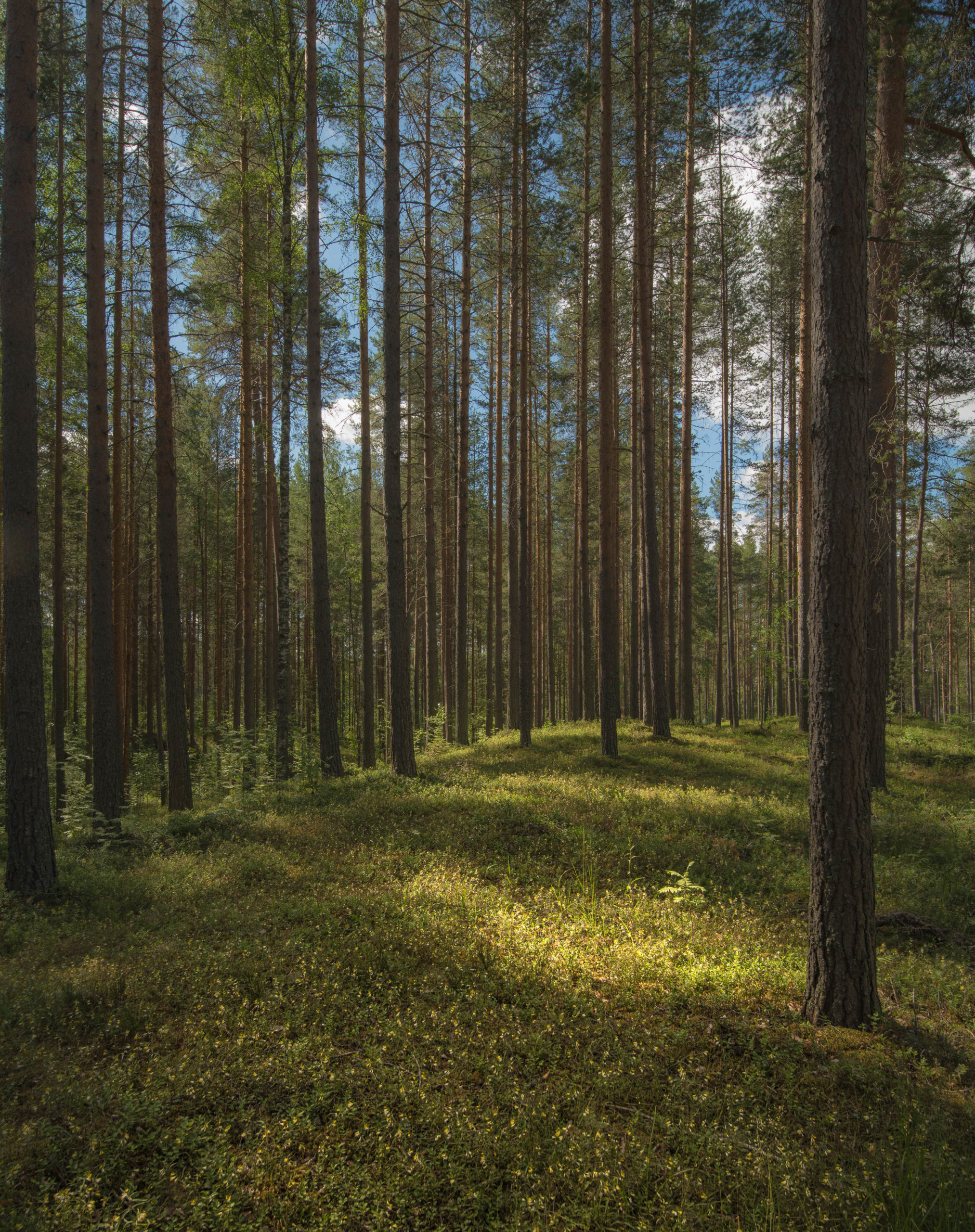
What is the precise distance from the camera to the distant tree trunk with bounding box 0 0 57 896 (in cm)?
610

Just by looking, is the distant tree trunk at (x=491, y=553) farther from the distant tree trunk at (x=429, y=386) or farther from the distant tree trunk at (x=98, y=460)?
the distant tree trunk at (x=98, y=460)

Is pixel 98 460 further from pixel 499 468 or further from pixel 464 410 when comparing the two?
pixel 499 468

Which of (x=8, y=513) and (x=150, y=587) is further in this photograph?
(x=150, y=587)

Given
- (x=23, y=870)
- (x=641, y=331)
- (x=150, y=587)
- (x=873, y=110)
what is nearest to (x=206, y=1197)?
(x=23, y=870)

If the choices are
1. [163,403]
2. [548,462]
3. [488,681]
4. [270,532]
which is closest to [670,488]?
[548,462]

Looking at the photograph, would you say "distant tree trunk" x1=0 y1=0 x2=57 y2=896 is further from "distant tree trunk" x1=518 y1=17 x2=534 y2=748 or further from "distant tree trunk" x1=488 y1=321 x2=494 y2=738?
"distant tree trunk" x1=488 y1=321 x2=494 y2=738

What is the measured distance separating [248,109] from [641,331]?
8.83 m

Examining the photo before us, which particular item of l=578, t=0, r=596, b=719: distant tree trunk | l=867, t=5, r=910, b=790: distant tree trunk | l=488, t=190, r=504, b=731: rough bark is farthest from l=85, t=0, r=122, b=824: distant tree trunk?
l=867, t=5, r=910, b=790: distant tree trunk

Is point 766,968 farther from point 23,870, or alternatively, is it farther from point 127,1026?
point 23,870

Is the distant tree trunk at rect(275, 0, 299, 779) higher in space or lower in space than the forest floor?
higher

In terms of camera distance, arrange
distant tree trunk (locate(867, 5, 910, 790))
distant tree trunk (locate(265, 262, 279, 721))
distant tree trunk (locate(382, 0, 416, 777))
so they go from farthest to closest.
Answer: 1. distant tree trunk (locate(265, 262, 279, 721))
2. distant tree trunk (locate(382, 0, 416, 777))
3. distant tree trunk (locate(867, 5, 910, 790))

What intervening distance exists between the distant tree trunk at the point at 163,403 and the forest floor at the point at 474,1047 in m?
3.40

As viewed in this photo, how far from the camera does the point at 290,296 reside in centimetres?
1242

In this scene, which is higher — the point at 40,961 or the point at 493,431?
the point at 493,431
